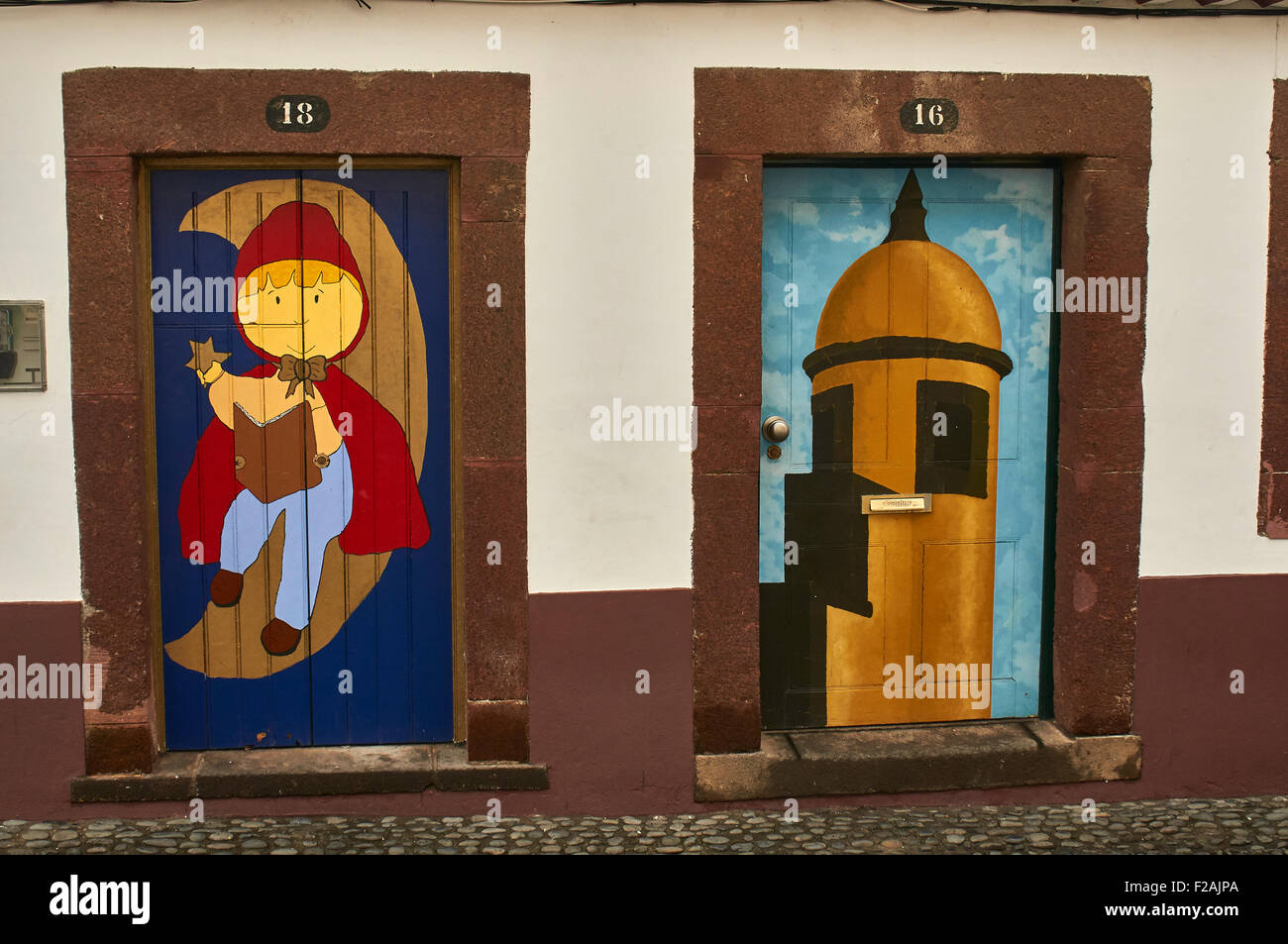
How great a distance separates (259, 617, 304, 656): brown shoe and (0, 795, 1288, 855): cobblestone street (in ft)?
2.21

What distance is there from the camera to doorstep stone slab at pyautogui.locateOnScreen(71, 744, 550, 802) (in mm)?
4707

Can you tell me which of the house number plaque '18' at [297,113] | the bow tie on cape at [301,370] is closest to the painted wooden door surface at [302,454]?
the bow tie on cape at [301,370]

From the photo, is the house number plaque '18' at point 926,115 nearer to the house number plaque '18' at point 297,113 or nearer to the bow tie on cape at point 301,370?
the house number plaque '18' at point 297,113

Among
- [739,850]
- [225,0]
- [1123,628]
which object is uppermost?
[225,0]

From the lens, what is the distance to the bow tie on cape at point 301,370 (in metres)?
4.85

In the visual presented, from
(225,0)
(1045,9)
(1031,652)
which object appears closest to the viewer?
(225,0)

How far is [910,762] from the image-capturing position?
16.3ft

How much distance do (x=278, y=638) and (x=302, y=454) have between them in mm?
764

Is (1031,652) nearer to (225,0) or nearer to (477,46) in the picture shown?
(477,46)

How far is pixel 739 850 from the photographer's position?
4605mm

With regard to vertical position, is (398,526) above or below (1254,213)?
below

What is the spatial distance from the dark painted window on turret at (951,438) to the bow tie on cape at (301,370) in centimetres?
249

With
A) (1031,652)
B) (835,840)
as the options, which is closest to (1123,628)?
(1031,652)

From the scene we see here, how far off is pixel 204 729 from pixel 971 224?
12.5ft
